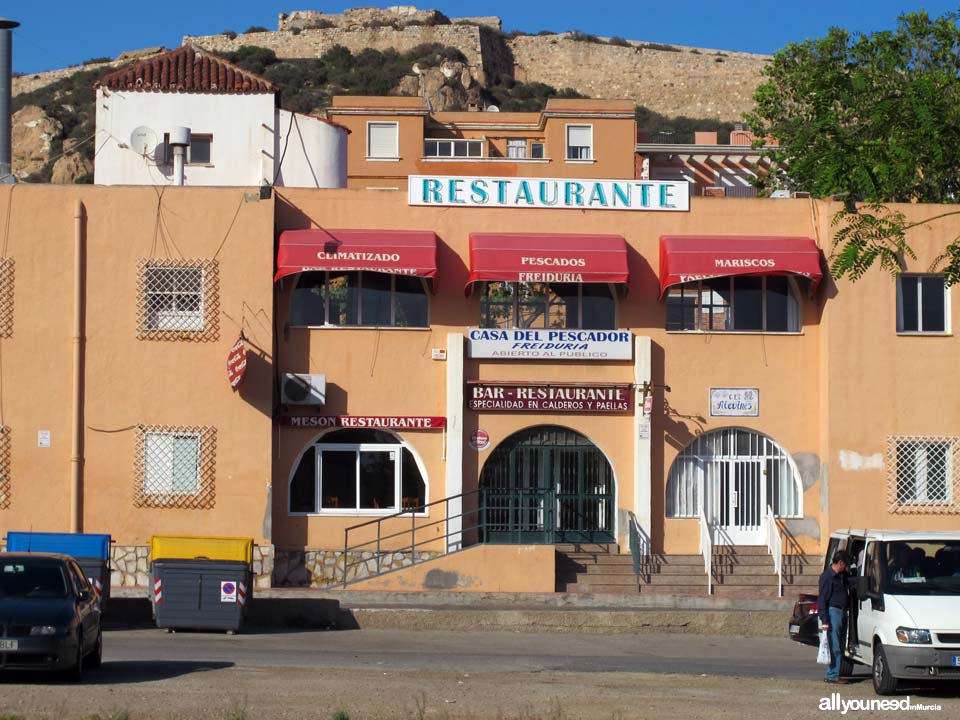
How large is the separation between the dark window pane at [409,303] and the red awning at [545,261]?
3.61 ft

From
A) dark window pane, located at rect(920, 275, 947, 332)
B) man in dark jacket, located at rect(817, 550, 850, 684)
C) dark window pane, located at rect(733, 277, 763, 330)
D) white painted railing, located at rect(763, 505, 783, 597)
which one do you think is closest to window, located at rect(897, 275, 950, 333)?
dark window pane, located at rect(920, 275, 947, 332)

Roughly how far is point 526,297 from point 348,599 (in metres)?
6.63

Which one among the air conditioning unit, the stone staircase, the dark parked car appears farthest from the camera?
the air conditioning unit

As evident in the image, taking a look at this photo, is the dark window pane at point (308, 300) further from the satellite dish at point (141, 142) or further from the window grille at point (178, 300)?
the satellite dish at point (141, 142)

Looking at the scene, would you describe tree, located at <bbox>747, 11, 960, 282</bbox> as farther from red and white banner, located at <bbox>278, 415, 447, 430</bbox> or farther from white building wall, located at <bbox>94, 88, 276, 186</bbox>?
white building wall, located at <bbox>94, 88, 276, 186</bbox>

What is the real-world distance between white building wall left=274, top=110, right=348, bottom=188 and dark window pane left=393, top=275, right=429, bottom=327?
27.6 feet

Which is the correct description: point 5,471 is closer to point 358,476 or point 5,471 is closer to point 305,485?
point 305,485

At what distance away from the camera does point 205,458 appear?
25.8 metres

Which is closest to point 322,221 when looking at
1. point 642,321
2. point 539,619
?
point 642,321

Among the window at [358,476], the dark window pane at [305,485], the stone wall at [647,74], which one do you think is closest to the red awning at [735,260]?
the window at [358,476]

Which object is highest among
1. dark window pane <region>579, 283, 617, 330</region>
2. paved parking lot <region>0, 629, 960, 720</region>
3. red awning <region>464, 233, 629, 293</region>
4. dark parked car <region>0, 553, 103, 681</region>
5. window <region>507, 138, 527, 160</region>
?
window <region>507, 138, 527, 160</region>

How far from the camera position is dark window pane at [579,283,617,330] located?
27016 mm

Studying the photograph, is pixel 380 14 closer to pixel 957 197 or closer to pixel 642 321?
pixel 957 197

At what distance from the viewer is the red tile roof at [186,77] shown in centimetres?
3406
